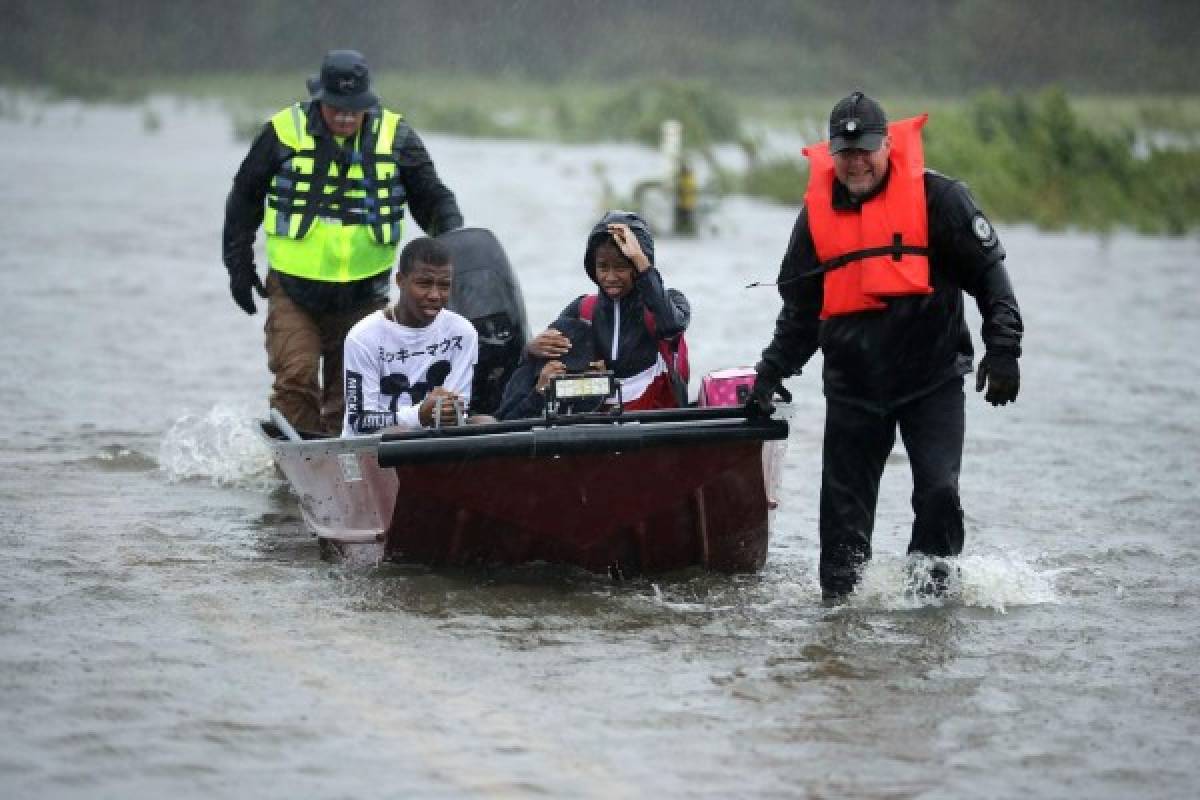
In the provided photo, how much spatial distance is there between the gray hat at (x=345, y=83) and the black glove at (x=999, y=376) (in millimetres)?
3341

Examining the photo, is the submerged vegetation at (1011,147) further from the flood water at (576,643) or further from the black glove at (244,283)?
the black glove at (244,283)

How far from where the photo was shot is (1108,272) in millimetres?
21453

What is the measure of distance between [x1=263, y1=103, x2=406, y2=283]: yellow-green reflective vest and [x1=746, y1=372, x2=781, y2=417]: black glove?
259 centimetres

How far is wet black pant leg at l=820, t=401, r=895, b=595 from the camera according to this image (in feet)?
24.6

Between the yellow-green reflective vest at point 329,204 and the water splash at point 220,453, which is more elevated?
the yellow-green reflective vest at point 329,204

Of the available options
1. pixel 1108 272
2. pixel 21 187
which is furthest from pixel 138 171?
pixel 1108 272

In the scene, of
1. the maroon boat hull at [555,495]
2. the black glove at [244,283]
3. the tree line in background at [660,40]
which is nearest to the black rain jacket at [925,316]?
the maroon boat hull at [555,495]

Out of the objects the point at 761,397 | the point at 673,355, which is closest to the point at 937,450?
the point at 761,397

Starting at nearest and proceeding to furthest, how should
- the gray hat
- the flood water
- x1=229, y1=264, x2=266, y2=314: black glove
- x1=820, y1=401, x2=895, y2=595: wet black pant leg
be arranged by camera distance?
1. the flood water
2. x1=820, y1=401, x2=895, y2=595: wet black pant leg
3. the gray hat
4. x1=229, y1=264, x2=266, y2=314: black glove

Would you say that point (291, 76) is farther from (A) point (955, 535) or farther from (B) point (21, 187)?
(A) point (955, 535)

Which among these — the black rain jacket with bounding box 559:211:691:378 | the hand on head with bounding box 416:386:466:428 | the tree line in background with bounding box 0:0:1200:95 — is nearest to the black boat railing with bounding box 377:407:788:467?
the hand on head with bounding box 416:386:466:428

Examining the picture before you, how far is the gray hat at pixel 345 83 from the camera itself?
30.3 feet

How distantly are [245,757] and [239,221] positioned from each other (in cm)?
416

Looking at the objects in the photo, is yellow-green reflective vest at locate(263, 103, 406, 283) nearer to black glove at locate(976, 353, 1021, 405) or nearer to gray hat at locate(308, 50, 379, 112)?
gray hat at locate(308, 50, 379, 112)
